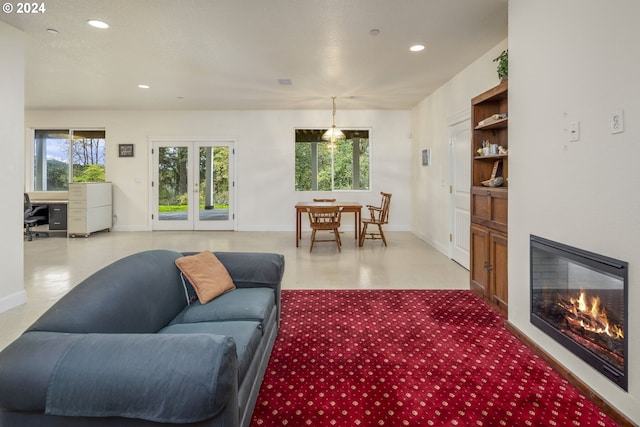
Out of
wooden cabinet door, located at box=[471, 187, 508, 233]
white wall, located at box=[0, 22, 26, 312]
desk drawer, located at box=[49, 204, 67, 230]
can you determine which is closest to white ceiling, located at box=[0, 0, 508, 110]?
white wall, located at box=[0, 22, 26, 312]

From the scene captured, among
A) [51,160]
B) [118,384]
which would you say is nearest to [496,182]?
[118,384]

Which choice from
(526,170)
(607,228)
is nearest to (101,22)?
(526,170)

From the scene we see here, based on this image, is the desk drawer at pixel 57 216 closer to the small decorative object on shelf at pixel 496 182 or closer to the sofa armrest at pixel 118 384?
the sofa armrest at pixel 118 384

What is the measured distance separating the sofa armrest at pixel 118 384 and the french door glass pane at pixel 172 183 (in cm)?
745

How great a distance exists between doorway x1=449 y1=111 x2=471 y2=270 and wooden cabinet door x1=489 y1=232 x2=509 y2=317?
1446mm

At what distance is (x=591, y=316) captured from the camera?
6.46 ft

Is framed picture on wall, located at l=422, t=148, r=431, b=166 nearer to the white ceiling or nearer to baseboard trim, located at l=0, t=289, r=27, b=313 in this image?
the white ceiling

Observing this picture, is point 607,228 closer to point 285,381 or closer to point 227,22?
point 285,381

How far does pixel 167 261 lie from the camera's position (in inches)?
84.3

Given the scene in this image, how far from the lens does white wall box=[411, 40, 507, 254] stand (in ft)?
14.9

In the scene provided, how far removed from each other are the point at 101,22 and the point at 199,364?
387 centimetres

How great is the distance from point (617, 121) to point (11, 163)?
15.3ft

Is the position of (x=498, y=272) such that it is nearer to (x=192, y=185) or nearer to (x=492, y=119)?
(x=492, y=119)

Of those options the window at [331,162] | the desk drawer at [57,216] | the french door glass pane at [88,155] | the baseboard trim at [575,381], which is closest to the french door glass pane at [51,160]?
the french door glass pane at [88,155]
